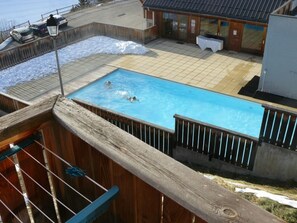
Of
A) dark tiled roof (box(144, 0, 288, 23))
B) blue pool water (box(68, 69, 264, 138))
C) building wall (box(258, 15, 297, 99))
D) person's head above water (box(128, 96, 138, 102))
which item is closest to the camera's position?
building wall (box(258, 15, 297, 99))

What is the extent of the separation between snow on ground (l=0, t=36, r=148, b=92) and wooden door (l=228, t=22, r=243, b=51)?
15.6 ft

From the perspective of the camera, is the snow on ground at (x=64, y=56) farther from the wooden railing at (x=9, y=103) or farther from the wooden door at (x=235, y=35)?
the wooden door at (x=235, y=35)

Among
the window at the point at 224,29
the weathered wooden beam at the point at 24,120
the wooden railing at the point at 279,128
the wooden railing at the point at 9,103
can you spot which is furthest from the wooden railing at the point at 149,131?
the window at the point at 224,29

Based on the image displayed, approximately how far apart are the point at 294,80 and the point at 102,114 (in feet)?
25.6

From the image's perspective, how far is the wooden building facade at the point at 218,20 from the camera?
1576cm

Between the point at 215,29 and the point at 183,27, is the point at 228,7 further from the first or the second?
the point at 183,27

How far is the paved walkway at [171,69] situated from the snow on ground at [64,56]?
54cm

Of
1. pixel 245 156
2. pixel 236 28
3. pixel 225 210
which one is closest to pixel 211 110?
pixel 245 156

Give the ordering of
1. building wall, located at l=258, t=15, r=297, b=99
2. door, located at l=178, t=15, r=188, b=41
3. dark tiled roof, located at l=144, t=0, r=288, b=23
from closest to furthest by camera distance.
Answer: building wall, located at l=258, t=15, r=297, b=99
dark tiled roof, located at l=144, t=0, r=288, b=23
door, located at l=178, t=15, r=188, b=41

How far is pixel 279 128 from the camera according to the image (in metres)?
6.98

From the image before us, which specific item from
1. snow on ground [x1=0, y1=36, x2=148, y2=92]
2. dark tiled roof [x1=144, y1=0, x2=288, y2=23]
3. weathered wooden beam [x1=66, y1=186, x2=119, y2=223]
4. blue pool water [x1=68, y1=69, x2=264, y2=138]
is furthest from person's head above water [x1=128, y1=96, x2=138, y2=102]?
weathered wooden beam [x1=66, y1=186, x2=119, y2=223]

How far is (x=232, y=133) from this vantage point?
24.0 feet

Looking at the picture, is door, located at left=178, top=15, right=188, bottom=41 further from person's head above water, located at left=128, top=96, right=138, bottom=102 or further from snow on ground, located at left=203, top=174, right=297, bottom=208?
snow on ground, located at left=203, top=174, right=297, bottom=208

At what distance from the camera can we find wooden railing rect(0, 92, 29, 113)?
35.2ft
